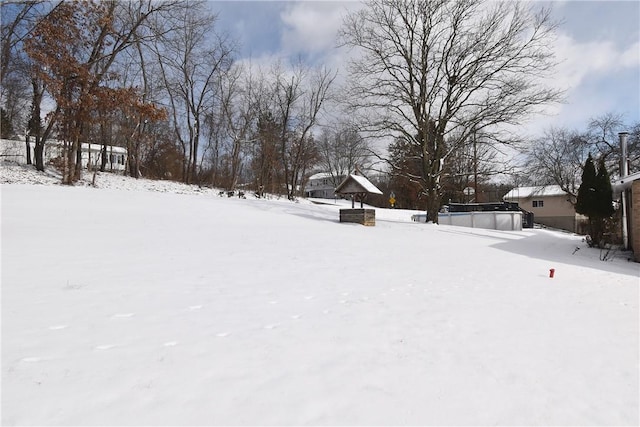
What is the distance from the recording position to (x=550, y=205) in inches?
1612

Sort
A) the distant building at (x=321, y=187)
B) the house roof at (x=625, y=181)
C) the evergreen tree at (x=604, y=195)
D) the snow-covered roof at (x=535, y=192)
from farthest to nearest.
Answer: the distant building at (x=321, y=187)
the snow-covered roof at (x=535, y=192)
the evergreen tree at (x=604, y=195)
the house roof at (x=625, y=181)

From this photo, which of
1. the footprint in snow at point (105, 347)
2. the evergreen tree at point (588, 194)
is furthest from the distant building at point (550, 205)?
the footprint in snow at point (105, 347)

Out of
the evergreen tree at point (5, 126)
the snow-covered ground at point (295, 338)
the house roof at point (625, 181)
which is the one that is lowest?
the snow-covered ground at point (295, 338)

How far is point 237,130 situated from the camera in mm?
29422

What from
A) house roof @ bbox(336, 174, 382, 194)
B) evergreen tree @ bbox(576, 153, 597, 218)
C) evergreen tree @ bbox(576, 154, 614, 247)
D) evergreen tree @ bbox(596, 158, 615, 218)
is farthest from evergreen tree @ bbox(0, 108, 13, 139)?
evergreen tree @ bbox(596, 158, 615, 218)

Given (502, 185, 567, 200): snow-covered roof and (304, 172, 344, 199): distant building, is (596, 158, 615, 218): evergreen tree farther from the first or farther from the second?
(304, 172, 344, 199): distant building

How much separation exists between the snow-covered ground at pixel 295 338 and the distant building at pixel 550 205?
38.6 metres

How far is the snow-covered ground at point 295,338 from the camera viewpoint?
95.8 inches

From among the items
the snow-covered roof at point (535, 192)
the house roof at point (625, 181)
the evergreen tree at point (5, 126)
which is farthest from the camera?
the snow-covered roof at point (535, 192)

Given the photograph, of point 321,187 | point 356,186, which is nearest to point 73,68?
point 356,186

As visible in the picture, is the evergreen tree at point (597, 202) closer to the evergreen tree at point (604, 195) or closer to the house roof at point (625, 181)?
the evergreen tree at point (604, 195)

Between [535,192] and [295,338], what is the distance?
46654mm

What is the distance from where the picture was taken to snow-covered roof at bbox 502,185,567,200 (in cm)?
4053

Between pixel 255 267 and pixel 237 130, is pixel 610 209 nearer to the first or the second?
pixel 255 267
